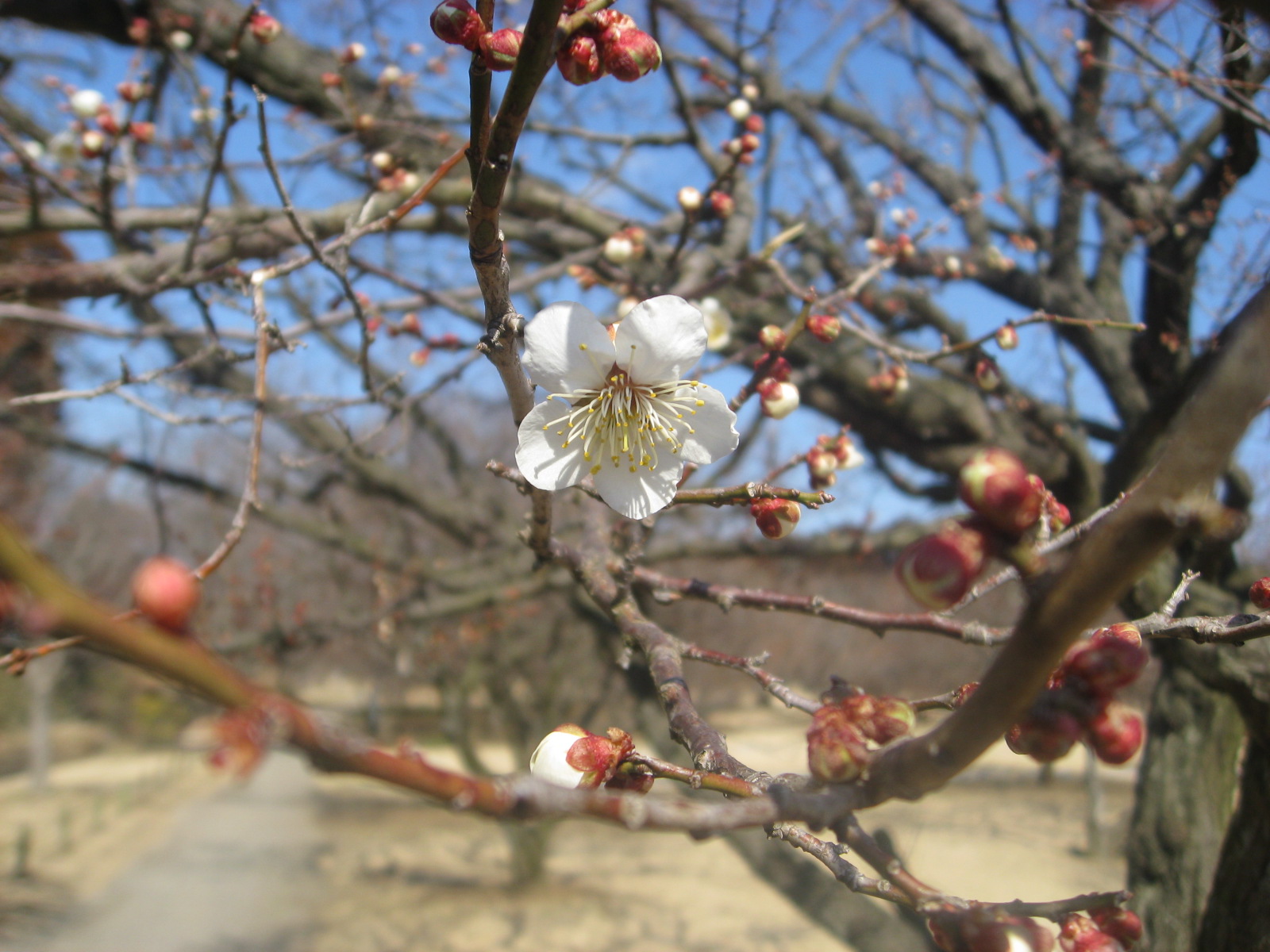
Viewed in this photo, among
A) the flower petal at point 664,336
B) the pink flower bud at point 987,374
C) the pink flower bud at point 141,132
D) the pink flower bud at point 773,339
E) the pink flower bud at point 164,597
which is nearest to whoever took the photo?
the pink flower bud at point 164,597

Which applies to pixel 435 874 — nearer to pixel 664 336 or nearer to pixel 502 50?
pixel 664 336

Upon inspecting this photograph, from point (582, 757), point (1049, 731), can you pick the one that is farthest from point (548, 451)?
point (1049, 731)

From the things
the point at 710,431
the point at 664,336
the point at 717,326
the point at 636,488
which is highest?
the point at 717,326

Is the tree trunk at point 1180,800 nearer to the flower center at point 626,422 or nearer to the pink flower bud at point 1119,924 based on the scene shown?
the pink flower bud at point 1119,924

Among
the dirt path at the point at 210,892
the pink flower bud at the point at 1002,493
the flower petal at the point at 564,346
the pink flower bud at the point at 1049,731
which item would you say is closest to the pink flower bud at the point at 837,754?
the pink flower bud at the point at 1049,731

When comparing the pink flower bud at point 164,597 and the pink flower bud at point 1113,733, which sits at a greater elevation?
the pink flower bud at point 164,597

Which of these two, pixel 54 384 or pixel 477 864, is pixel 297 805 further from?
pixel 54 384

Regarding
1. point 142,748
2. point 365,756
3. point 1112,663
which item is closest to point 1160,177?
point 1112,663
